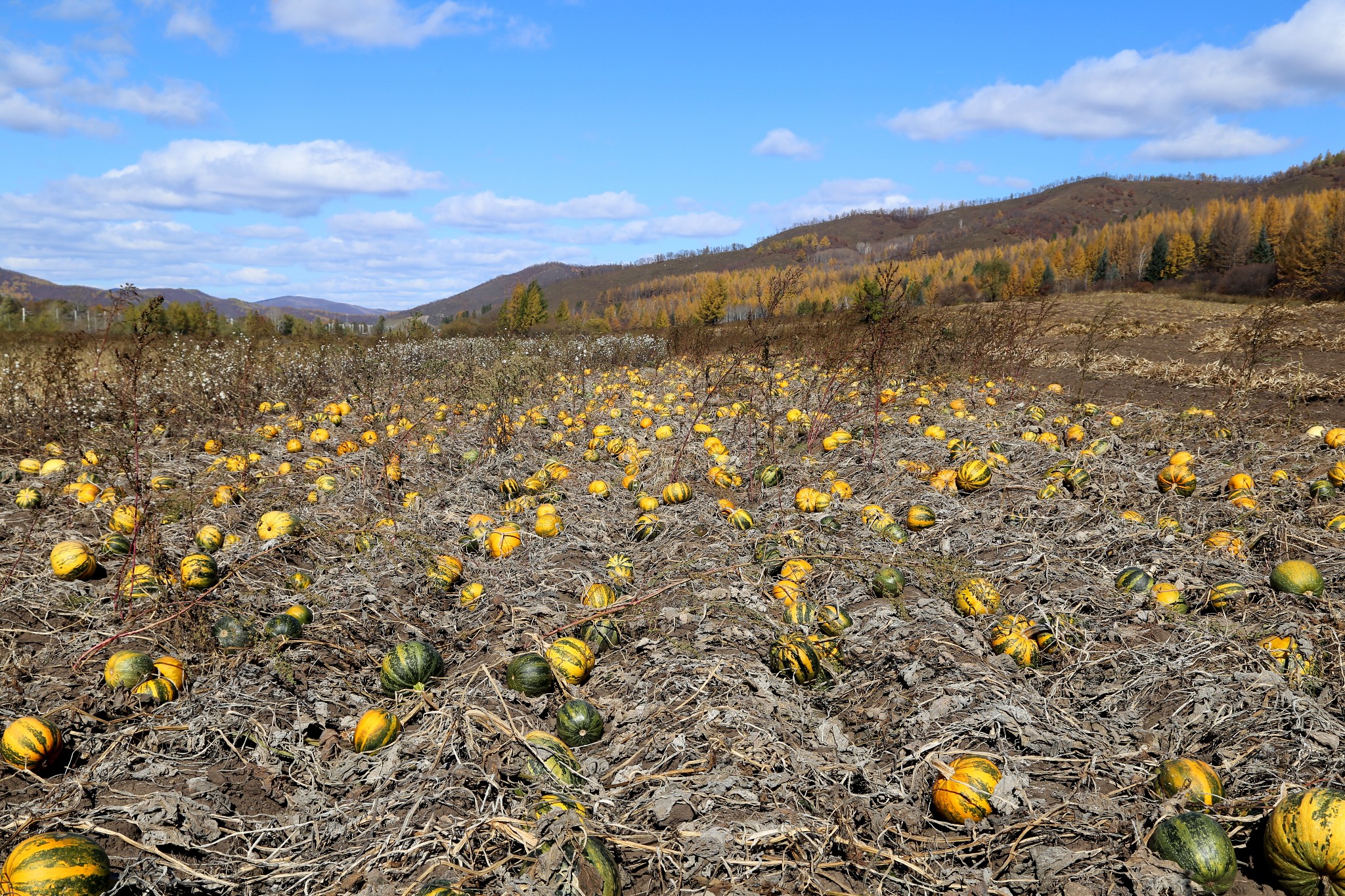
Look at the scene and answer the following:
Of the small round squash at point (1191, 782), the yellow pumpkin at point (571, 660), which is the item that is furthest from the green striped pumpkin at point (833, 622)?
the small round squash at point (1191, 782)

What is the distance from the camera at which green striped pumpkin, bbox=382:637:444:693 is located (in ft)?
12.7

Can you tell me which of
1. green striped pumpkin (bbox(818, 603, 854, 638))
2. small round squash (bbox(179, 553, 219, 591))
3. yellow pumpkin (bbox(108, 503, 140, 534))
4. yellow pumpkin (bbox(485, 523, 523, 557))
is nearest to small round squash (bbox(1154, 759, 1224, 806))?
green striped pumpkin (bbox(818, 603, 854, 638))

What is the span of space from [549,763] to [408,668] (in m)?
1.36

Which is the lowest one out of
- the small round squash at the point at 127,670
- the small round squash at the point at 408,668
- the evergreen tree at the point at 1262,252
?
the small round squash at the point at 408,668

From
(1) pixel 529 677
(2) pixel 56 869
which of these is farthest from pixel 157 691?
(1) pixel 529 677

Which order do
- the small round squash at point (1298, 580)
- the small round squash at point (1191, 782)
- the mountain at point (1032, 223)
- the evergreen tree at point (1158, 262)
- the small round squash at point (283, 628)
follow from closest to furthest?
the small round squash at point (1191, 782)
the small round squash at point (283, 628)
the small round squash at point (1298, 580)
the evergreen tree at point (1158, 262)
the mountain at point (1032, 223)

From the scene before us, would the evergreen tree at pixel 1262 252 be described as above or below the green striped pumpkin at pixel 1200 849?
above

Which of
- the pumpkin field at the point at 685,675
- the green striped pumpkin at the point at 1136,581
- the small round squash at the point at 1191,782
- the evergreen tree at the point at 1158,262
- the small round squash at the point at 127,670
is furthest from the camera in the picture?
the evergreen tree at the point at 1158,262

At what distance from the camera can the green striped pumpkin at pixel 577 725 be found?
11.1ft

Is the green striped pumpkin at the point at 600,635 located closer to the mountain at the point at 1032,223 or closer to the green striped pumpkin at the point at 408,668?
the green striped pumpkin at the point at 408,668

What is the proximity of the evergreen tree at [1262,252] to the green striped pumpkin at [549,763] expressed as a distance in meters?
95.0

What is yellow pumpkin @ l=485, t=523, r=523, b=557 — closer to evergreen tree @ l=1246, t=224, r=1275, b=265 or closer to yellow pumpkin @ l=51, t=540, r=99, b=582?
yellow pumpkin @ l=51, t=540, r=99, b=582

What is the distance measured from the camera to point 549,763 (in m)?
3.01

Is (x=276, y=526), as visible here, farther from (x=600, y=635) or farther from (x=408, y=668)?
(x=600, y=635)
